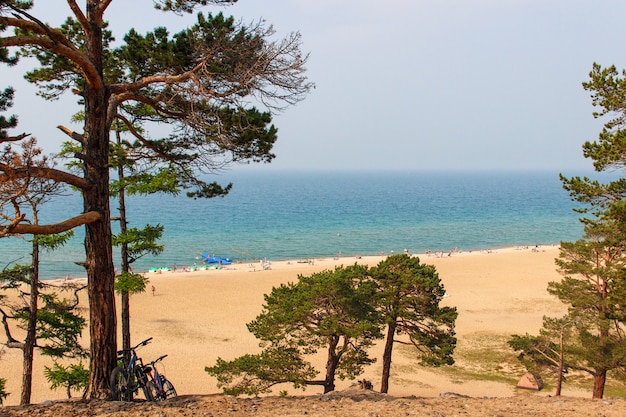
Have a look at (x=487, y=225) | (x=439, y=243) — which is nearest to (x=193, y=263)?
(x=439, y=243)

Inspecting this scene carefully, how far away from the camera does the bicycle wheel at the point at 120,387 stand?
6.91 metres

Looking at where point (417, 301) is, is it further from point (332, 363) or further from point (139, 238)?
point (139, 238)

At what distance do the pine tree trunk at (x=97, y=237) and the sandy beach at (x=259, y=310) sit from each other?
9727mm

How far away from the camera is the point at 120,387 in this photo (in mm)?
6965

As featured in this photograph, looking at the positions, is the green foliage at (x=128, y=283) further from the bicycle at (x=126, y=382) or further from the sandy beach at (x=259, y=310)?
the sandy beach at (x=259, y=310)

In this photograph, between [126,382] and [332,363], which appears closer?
[126,382]

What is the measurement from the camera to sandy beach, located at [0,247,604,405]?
16859 millimetres

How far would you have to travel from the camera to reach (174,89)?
305 inches

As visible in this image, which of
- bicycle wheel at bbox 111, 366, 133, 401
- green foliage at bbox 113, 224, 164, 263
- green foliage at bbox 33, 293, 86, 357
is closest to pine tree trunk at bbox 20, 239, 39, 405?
green foliage at bbox 33, 293, 86, 357

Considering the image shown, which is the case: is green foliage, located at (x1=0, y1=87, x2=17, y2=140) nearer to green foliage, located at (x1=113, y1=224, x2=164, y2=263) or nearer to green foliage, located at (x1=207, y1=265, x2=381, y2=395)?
green foliage, located at (x1=113, y1=224, x2=164, y2=263)

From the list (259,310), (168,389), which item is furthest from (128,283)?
(259,310)

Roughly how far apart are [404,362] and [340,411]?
13.4m

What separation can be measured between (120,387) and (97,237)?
220 centimetres

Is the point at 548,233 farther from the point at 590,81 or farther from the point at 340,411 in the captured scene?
the point at 340,411
